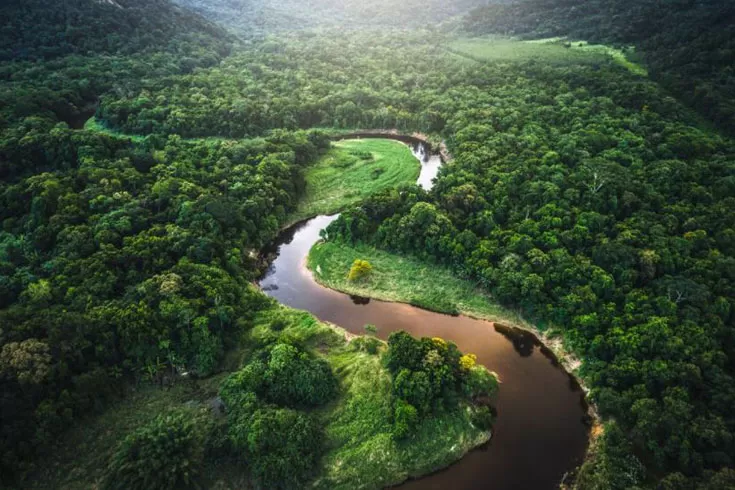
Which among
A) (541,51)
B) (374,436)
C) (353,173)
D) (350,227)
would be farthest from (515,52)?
(374,436)

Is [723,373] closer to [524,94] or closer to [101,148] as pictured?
[524,94]

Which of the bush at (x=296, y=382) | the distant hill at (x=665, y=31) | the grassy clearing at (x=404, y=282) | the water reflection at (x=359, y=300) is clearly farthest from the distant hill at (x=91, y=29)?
the bush at (x=296, y=382)

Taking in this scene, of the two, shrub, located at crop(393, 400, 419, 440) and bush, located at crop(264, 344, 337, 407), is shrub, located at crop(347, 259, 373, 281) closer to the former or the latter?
bush, located at crop(264, 344, 337, 407)

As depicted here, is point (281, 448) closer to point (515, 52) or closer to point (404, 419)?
point (404, 419)

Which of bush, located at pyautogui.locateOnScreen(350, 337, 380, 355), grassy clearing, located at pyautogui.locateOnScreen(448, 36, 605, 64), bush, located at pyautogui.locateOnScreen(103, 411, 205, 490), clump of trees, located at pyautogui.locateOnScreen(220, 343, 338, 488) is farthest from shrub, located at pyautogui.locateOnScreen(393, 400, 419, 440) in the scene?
grassy clearing, located at pyautogui.locateOnScreen(448, 36, 605, 64)

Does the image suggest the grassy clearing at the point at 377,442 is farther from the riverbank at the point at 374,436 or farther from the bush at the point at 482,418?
the bush at the point at 482,418

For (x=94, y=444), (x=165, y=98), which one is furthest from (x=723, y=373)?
(x=165, y=98)
